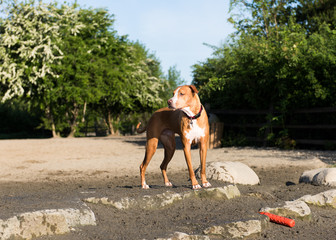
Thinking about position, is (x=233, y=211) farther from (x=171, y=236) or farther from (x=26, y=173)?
(x=26, y=173)

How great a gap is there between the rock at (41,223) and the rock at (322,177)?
5228mm

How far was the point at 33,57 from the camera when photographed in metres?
24.9

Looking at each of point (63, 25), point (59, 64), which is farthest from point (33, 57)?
point (63, 25)

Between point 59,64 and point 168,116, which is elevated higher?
point 59,64

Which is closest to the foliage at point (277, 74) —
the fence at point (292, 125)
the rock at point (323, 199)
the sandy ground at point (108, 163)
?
the fence at point (292, 125)

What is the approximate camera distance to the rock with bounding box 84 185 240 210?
5.17 m

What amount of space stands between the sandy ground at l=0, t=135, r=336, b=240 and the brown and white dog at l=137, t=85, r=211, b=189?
62cm

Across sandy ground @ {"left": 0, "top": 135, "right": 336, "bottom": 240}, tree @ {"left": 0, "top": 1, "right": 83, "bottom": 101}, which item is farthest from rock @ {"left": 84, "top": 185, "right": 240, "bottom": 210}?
tree @ {"left": 0, "top": 1, "right": 83, "bottom": 101}

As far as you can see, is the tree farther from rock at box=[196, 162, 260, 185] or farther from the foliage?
rock at box=[196, 162, 260, 185]

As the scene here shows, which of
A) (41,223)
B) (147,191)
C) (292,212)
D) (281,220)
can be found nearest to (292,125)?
(292,212)

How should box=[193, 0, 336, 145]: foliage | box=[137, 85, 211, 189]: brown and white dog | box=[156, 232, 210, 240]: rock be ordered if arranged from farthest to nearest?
box=[193, 0, 336, 145]: foliage, box=[137, 85, 211, 189]: brown and white dog, box=[156, 232, 210, 240]: rock

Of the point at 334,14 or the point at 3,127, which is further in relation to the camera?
the point at 3,127

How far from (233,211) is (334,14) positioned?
23.3m

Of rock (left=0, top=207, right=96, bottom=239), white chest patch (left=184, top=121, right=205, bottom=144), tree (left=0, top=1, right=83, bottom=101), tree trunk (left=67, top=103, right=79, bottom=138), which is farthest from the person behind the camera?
tree trunk (left=67, top=103, right=79, bottom=138)
